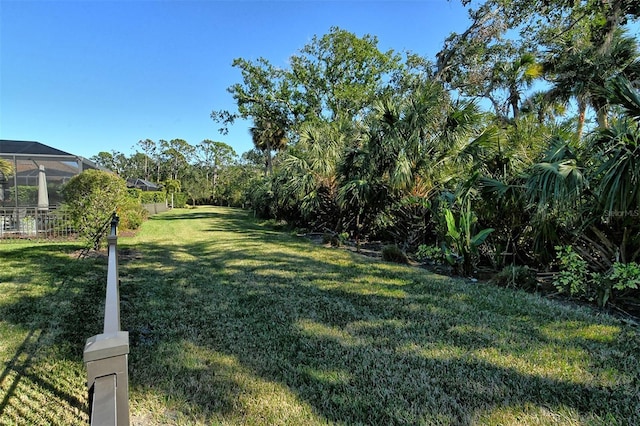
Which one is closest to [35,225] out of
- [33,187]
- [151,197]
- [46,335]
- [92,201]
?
[33,187]

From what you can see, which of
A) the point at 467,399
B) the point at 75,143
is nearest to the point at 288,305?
the point at 467,399

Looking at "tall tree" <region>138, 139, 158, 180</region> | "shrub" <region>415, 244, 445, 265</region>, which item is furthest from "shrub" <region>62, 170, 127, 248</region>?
"tall tree" <region>138, 139, 158, 180</region>

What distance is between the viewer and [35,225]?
9.92 m

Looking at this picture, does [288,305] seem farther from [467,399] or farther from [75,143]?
[75,143]

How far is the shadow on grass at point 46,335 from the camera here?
224 cm

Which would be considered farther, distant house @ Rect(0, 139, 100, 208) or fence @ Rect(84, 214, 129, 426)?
distant house @ Rect(0, 139, 100, 208)

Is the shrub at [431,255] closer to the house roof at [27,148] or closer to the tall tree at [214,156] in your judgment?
the house roof at [27,148]

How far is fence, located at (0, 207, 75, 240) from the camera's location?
32.3 ft

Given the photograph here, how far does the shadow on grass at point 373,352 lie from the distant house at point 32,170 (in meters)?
9.49

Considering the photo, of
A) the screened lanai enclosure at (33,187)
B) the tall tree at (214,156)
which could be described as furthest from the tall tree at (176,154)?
the screened lanai enclosure at (33,187)

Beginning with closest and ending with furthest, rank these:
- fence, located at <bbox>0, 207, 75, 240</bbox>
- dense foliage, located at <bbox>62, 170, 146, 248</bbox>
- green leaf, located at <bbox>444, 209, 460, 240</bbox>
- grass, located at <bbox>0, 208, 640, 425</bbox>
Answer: grass, located at <bbox>0, 208, 640, 425</bbox>, green leaf, located at <bbox>444, 209, 460, 240</bbox>, dense foliage, located at <bbox>62, 170, 146, 248</bbox>, fence, located at <bbox>0, 207, 75, 240</bbox>

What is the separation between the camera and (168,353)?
2918 mm

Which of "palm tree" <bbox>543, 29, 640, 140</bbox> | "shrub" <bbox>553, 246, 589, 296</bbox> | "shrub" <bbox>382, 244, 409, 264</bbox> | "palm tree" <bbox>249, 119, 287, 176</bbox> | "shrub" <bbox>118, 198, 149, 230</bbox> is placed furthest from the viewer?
"palm tree" <bbox>249, 119, 287, 176</bbox>

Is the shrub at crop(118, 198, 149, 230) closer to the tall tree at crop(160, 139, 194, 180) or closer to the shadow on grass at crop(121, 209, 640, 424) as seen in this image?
the shadow on grass at crop(121, 209, 640, 424)
